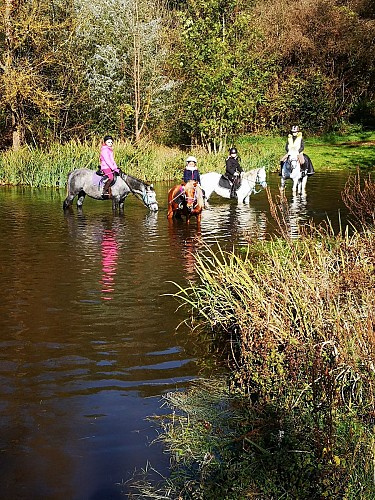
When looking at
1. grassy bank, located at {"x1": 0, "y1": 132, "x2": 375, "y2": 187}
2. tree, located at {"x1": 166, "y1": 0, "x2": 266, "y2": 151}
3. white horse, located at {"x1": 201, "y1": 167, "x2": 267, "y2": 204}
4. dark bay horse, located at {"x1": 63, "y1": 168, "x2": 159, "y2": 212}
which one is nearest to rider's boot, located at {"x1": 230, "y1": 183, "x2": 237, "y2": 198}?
white horse, located at {"x1": 201, "y1": 167, "x2": 267, "y2": 204}

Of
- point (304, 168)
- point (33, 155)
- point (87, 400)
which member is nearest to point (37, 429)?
point (87, 400)

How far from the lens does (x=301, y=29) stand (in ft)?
161

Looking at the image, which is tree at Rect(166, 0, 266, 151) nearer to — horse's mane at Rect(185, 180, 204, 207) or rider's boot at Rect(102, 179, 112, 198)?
rider's boot at Rect(102, 179, 112, 198)

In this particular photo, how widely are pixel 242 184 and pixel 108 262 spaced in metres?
10.0

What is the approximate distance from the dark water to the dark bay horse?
3.01 metres

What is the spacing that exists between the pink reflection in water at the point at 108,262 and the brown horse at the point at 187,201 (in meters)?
2.26

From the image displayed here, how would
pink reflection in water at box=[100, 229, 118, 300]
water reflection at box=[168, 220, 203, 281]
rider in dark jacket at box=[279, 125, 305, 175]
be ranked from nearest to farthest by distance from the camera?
pink reflection in water at box=[100, 229, 118, 300]
water reflection at box=[168, 220, 203, 281]
rider in dark jacket at box=[279, 125, 305, 175]

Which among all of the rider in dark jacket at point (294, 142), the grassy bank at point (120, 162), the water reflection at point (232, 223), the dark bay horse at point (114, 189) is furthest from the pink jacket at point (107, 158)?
the rider in dark jacket at point (294, 142)

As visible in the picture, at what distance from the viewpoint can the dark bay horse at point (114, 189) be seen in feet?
65.2

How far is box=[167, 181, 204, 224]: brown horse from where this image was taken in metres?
17.8

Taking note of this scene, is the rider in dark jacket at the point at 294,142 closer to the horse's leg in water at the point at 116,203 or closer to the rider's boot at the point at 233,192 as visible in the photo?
the rider's boot at the point at 233,192

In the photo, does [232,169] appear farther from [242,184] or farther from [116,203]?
[116,203]

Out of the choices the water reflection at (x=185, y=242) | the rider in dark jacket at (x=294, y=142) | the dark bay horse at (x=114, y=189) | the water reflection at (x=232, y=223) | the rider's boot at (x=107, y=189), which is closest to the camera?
the water reflection at (x=185, y=242)

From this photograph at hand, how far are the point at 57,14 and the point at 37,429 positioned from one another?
32.7m
